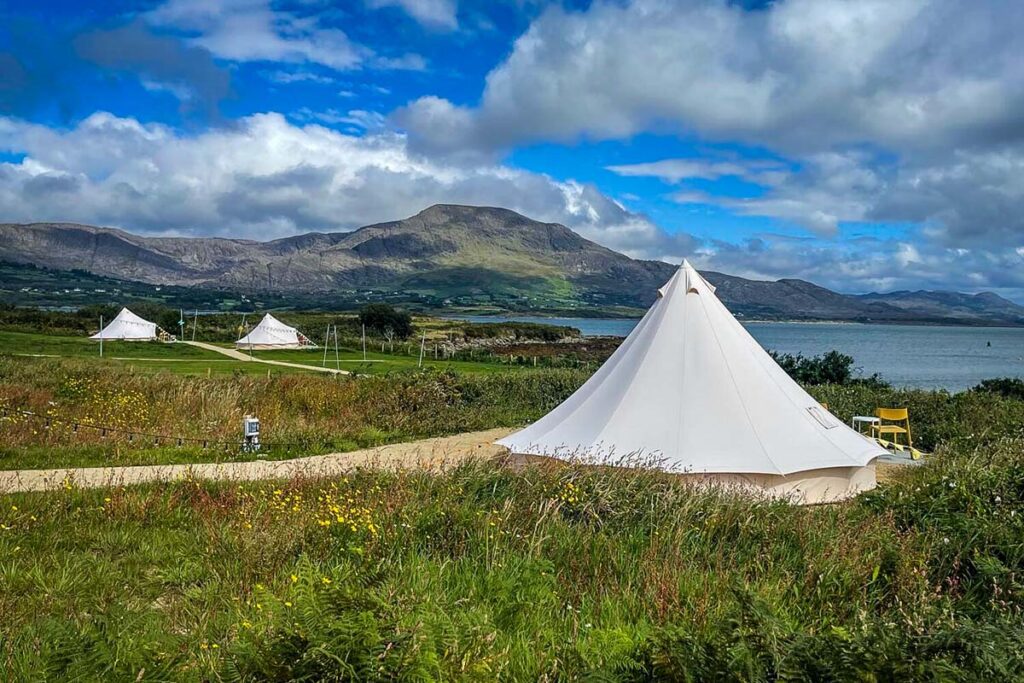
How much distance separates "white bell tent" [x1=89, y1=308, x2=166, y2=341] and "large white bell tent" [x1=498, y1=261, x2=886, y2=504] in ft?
144

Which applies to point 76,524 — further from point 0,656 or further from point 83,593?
point 0,656

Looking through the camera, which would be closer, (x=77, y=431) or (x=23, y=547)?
(x=23, y=547)

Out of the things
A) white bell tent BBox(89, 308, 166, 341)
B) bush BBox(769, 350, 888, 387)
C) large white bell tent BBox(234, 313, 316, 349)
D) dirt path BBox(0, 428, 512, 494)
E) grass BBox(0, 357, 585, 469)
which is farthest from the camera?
white bell tent BBox(89, 308, 166, 341)

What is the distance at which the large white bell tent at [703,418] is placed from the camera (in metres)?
11.6

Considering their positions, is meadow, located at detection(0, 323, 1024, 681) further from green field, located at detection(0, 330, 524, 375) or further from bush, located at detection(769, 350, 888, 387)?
green field, located at detection(0, 330, 524, 375)

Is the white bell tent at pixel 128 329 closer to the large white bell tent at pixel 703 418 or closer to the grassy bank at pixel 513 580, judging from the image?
the large white bell tent at pixel 703 418

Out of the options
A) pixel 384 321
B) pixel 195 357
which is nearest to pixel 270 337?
pixel 195 357

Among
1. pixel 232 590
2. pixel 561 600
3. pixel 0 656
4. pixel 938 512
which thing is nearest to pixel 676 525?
pixel 561 600

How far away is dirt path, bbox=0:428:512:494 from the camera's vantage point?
1064 cm

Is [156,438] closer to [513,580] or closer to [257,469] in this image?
[257,469]

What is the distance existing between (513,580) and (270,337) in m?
45.8

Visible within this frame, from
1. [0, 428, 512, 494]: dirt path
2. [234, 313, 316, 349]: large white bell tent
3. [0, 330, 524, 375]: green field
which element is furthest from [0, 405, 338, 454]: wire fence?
[234, 313, 316, 349]: large white bell tent

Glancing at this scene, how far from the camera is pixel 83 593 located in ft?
20.9

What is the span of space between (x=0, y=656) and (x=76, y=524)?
448 cm
